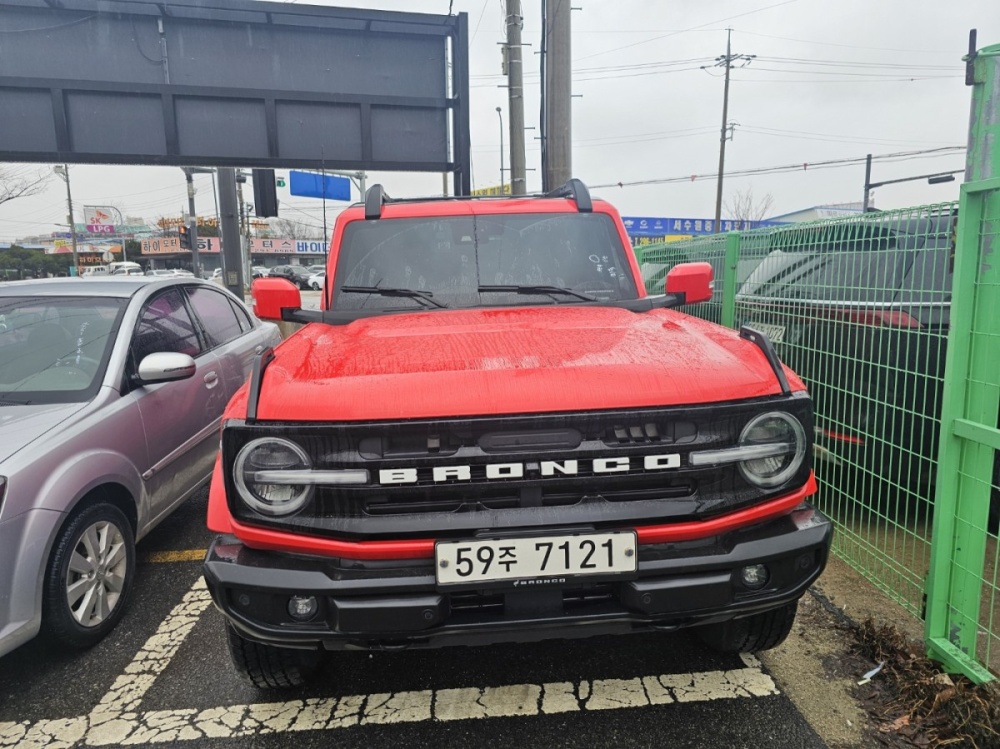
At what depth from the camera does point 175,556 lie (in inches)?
147

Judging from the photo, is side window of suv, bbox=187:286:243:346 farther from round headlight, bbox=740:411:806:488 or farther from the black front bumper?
round headlight, bbox=740:411:806:488

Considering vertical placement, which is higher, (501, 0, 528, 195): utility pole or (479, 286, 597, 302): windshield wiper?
(501, 0, 528, 195): utility pole

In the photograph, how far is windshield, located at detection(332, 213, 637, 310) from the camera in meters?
3.12

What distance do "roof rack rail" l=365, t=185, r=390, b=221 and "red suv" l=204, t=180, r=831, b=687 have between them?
1.54 metres

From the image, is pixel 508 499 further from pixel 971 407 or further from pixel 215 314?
pixel 215 314

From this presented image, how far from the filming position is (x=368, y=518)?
1.87 meters

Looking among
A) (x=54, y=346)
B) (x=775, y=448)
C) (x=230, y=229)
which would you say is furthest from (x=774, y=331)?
(x=230, y=229)

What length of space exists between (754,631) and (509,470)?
128cm

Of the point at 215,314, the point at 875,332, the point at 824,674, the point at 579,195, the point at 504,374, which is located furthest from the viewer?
the point at 215,314

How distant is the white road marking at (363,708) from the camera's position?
227cm

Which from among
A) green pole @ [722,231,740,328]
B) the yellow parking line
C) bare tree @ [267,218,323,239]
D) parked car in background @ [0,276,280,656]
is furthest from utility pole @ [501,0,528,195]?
bare tree @ [267,218,323,239]

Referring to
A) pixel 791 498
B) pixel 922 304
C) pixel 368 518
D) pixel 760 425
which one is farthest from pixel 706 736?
pixel 922 304

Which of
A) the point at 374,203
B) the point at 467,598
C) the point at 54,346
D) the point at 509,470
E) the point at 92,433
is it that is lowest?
the point at 467,598

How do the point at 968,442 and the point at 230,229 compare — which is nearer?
the point at 968,442
